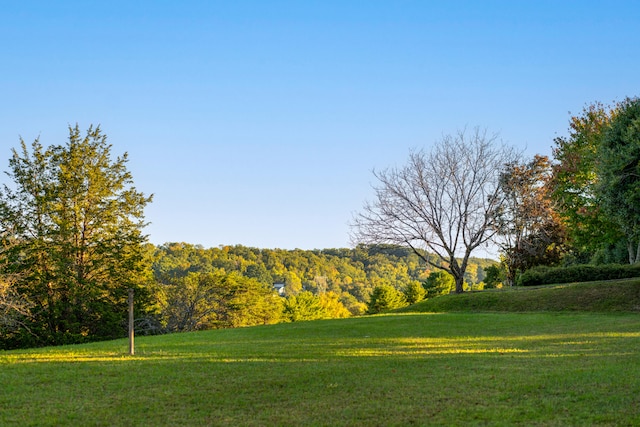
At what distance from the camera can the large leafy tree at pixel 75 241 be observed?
30.2m

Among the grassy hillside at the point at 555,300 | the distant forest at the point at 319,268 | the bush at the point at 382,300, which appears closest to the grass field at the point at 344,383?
the grassy hillside at the point at 555,300

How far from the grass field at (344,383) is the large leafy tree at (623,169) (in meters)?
7.94

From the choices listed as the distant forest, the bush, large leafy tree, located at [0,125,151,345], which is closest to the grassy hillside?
large leafy tree, located at [0,125,151,345]

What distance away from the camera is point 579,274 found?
2939 centimetres

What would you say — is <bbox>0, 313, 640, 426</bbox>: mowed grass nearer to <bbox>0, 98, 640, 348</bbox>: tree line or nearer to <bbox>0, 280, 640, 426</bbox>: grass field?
<bbox>0, 280, 640, 426</bbox>: grass field

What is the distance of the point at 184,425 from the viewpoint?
655cm

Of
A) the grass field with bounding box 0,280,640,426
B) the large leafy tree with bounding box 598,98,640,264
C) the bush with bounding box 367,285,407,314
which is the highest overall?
the large leafy tree with bounding box 598,98,640,264

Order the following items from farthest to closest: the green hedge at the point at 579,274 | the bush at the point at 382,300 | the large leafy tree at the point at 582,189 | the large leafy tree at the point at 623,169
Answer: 1. the bush at the point at 382,300
2. the large leafy tree at the point at 582,189
3. the green hedge at the point at 579,274
4. the large leafy tree at the point at 623,169

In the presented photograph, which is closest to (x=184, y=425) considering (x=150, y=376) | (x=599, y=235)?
(x=150, y=376)

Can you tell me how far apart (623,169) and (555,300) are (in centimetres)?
617

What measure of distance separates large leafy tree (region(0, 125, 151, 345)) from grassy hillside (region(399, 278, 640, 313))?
16756mm

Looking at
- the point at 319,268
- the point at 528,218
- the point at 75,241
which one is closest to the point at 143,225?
the point at 75,241

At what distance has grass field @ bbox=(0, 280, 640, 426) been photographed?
678 cm

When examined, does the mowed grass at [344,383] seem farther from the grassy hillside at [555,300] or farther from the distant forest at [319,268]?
the distant forest at [319,268]
